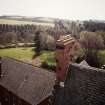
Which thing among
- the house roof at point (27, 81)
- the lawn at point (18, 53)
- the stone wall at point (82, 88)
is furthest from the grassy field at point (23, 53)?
the stone wall at point (82, 88)

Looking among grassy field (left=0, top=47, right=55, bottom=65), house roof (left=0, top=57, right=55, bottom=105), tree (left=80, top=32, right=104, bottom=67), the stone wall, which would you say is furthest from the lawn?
the stone wall

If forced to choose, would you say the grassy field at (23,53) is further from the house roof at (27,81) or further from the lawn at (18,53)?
the house roof at (27,81)

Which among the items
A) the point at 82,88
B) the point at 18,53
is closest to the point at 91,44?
the point at 18,53

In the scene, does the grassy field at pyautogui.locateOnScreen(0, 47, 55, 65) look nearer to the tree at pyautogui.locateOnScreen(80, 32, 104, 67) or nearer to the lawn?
the lawn

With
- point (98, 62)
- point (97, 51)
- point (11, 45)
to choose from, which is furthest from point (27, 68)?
point (11, 45)

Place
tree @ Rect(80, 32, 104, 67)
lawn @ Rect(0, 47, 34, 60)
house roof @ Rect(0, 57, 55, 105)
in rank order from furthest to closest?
lawn @ Rect(0, 47, 34, 60)
tree @ Rect(80, 32, 104, 67)
house roof @ Rect(0, 57, 55, 105)

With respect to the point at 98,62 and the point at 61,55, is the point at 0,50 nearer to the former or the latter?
the point at 98,62

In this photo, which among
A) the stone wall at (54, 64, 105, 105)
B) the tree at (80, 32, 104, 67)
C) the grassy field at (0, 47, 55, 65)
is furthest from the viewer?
the grassy field at (0, 47, 55, 65)
